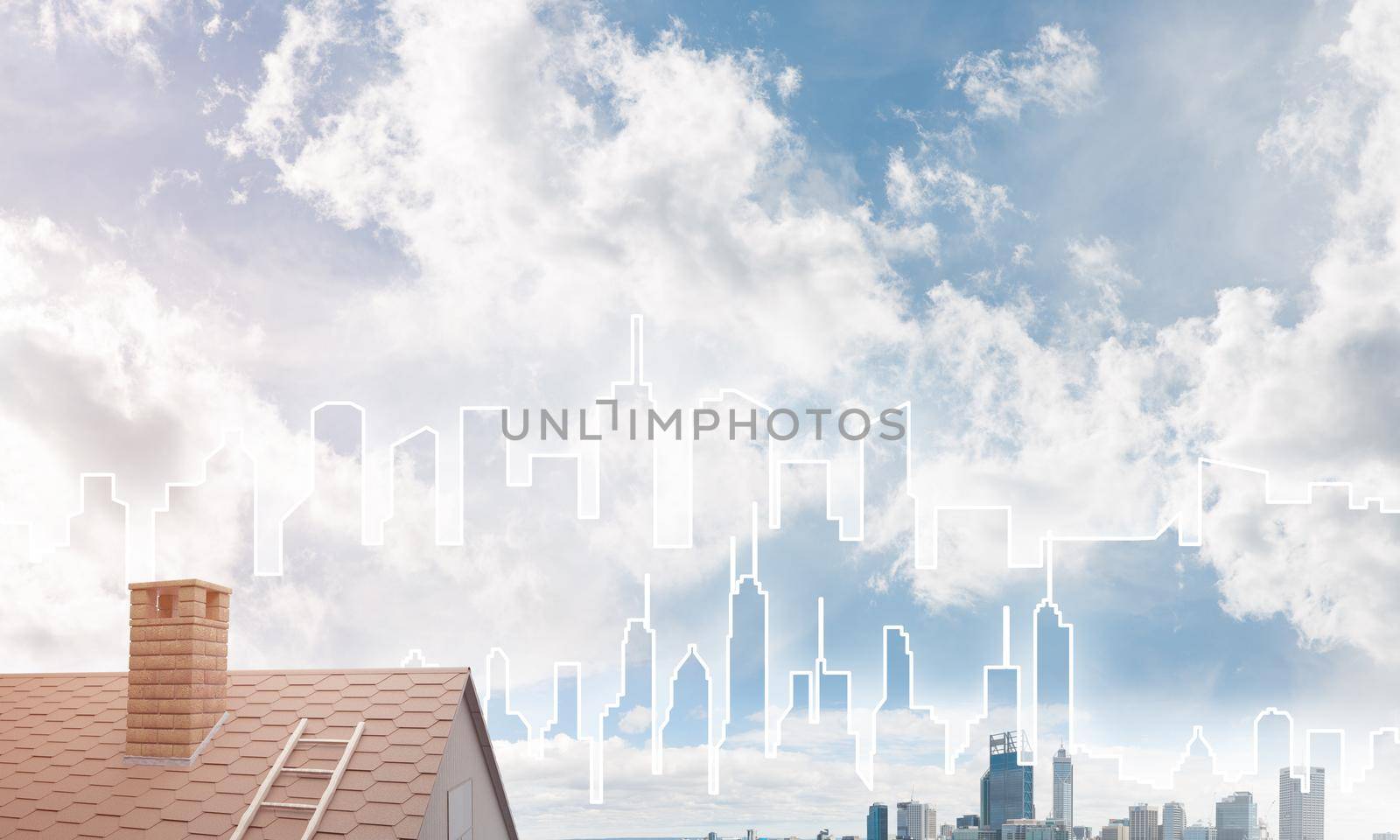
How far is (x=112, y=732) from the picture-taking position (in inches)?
493

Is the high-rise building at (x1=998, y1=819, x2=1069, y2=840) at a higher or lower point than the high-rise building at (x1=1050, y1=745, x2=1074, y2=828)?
lower

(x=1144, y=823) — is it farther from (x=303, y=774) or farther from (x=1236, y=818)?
(x=303, y=774)

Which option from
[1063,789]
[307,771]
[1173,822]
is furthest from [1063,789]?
[307,771]

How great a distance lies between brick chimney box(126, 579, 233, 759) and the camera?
1167 cm

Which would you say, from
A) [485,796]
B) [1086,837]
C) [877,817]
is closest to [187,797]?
[485,796]

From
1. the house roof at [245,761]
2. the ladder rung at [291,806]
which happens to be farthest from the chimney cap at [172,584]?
the ladder rung at [291,806]

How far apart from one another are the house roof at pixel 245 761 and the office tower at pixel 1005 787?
60.9ft

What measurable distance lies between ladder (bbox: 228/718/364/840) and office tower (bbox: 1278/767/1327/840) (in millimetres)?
27614

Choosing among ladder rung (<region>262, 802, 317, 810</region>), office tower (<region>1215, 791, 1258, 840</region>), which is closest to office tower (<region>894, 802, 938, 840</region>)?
office tower (<region>1215, 791, 1258, 840</region>)

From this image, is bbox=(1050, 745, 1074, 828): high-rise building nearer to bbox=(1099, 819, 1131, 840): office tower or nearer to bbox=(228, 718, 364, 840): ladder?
bbox=(1099, 819, 1131, 840): office tower

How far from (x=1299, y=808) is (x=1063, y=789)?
24.5ft

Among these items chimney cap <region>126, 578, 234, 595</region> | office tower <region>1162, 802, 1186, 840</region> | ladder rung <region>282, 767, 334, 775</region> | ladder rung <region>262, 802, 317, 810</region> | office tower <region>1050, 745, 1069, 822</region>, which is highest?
chimney cap <region>126, 578, 234, 595</region>

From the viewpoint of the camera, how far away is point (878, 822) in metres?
28.5

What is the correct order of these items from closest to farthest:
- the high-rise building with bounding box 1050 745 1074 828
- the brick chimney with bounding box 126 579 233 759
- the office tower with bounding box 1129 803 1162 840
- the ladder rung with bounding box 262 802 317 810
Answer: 1. the ladder rung with bounding box 262 802 317 810
2. the brick chimney with bounding box 126 579 233 759
3. the high-rise building with bounding box 1050 745 1074 828
4. the office tower with bounding box 1129 803 1162 840
